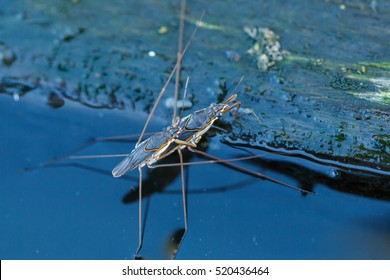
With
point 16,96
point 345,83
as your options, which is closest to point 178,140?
point 345,83

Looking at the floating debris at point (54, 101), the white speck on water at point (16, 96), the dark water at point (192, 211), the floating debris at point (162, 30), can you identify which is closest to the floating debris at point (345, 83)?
the dark water at point (192, 211)

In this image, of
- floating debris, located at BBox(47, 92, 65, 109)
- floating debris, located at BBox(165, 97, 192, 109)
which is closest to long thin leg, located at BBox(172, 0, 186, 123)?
floating debris, located at BBox(165, 97, 192, 109)

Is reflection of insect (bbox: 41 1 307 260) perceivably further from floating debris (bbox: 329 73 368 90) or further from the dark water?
floating debris (bbox: 329 73 368 90)

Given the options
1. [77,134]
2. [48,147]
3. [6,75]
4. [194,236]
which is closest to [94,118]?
[77,134]

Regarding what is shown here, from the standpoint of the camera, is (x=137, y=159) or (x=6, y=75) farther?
(x=6, y=75)

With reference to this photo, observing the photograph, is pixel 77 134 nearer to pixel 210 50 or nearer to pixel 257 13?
pixel 210 50

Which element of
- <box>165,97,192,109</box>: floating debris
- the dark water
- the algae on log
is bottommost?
the dark water

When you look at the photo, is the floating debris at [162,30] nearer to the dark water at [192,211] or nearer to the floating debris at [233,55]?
the floating debris at [233,55]
